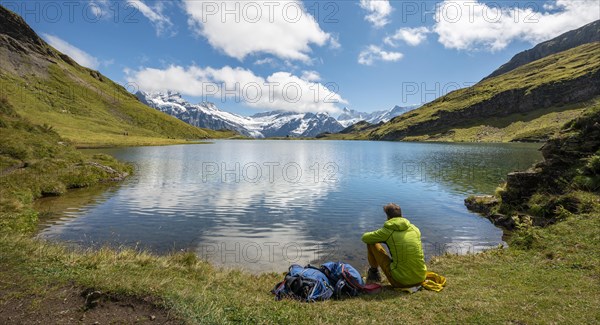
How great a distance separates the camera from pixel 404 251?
1231 centimetres

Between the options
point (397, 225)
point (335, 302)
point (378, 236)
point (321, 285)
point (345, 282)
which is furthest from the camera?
point (378, 236)

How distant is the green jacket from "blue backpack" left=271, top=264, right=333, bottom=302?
2.48 metres

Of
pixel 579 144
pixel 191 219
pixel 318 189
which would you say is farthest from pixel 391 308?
pixel 318 189

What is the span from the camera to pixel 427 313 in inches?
396

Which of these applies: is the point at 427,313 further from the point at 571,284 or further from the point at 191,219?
the point at 191,219

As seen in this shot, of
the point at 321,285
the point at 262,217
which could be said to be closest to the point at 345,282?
the point at 321,285

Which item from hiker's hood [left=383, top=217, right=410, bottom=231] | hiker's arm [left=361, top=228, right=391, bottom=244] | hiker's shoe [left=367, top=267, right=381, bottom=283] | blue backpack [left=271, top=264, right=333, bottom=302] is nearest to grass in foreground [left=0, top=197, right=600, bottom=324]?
blue backpack [left=271, top=264, right=333, bottom=302]

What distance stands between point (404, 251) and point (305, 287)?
3.89 metres

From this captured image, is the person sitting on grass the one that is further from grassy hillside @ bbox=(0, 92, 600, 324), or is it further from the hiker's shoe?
the hiker's shoe

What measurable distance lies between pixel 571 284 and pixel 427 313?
6096mm

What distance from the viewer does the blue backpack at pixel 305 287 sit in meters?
11.6

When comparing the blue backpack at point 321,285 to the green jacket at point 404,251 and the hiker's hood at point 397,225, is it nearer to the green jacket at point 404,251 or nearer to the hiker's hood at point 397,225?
the green jacket at point 404,251

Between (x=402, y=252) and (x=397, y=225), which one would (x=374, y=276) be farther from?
(x=397, y=225)

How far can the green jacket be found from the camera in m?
12.3
